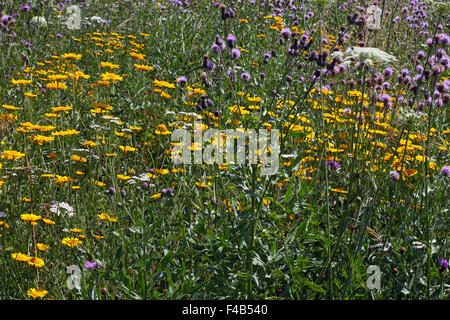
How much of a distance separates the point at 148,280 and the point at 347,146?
1.71m

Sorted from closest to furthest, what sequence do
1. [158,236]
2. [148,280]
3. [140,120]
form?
[148,280], [158,236], [140,120]

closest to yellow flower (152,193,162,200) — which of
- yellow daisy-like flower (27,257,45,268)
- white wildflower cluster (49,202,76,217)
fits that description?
white wildflower cluster (49,202,76,217)

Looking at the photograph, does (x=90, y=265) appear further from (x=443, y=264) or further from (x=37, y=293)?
(x=443, y=264)

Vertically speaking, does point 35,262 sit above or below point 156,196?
below

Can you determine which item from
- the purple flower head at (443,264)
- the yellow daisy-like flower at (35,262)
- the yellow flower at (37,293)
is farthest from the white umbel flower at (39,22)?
the purple flower head at (443,264)

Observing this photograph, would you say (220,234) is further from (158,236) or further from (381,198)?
(381,198)

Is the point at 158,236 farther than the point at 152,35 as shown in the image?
No

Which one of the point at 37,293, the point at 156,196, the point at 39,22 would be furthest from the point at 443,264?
the point at 39,22

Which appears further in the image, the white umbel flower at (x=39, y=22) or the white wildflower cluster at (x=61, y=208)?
the white umbel flower at (x=39, y=22)

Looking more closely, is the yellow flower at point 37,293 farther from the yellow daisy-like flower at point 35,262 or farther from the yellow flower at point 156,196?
the yellow flower at point 156,196

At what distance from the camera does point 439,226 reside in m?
2.41

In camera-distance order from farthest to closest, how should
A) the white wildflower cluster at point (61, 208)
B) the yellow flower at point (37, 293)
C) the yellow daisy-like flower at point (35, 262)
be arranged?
the white wildflower cluster at point (61, 208) → the yellow daisy-like flower at point (35, 262) → the yellow flower at point (37, 293)
